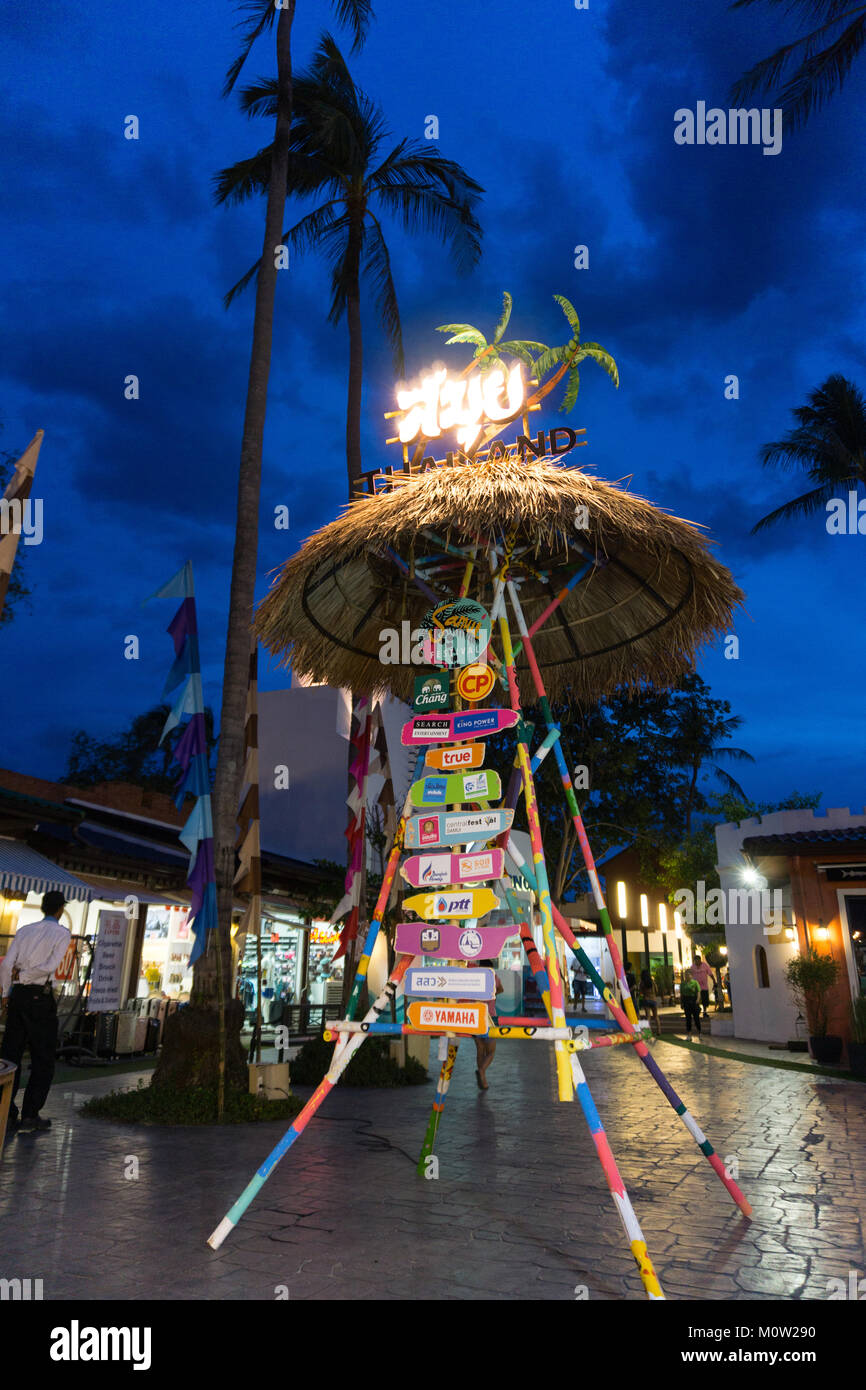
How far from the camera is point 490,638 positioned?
499 centimetres

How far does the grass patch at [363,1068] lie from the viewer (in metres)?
9.97

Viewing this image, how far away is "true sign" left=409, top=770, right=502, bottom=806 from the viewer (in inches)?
166

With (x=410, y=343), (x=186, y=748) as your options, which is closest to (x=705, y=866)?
(x=410, y=343)

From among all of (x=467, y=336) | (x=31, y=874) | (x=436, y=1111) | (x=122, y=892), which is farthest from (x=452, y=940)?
(x=122, y=892)

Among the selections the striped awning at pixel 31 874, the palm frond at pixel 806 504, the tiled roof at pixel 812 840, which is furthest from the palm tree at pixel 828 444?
the striped awning at pixel 31 874

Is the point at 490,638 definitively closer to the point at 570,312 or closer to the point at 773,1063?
the point at 570,312

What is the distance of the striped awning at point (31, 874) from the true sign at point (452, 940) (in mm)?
9030

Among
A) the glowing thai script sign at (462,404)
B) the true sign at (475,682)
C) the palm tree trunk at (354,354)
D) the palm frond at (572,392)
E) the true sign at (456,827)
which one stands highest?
the palm tree trunk at (354,354)

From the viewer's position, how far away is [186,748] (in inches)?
323

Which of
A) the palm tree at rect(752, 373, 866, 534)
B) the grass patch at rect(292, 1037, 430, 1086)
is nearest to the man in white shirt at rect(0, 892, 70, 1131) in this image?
the grass patch at rect(292, 1037, 430, 1086)

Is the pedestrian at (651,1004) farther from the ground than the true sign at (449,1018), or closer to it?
closer to it

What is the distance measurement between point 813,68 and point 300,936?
2146cm

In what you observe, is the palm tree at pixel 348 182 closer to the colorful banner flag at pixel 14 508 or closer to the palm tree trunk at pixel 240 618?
the palm tree trunk at pixel 240 618
